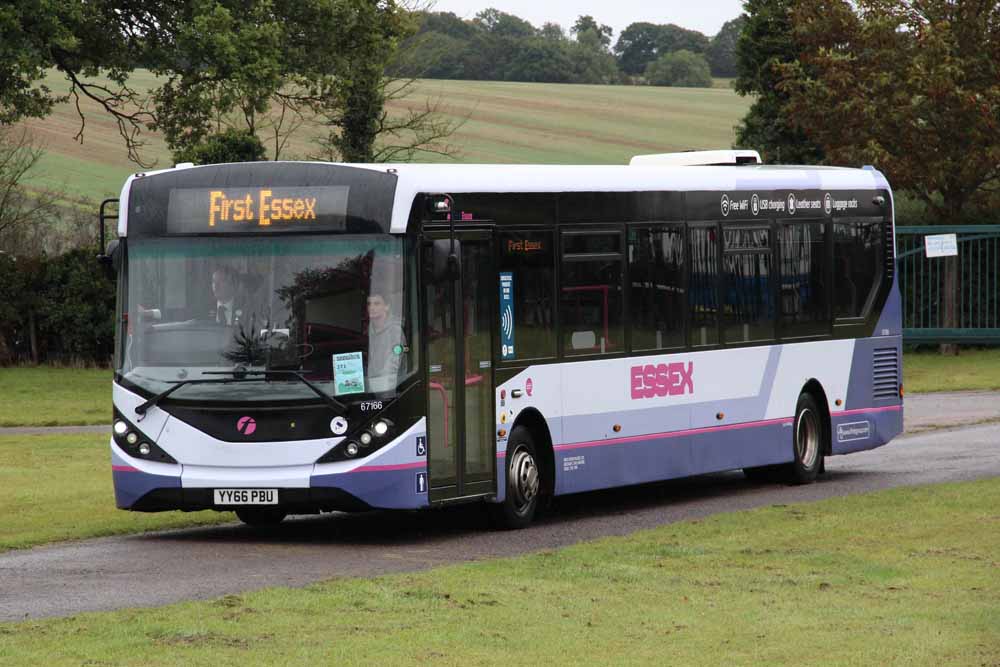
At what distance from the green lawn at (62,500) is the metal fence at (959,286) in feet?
66.3

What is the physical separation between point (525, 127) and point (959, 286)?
38868mm

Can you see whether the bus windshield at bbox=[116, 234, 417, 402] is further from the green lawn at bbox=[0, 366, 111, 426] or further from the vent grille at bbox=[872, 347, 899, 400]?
the green lawn at bbox=[0, 366, 111, 426]

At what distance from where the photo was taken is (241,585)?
12.2 m

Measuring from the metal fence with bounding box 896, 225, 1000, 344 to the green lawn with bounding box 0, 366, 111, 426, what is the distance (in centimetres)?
1585

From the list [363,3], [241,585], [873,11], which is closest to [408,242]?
[241,585]

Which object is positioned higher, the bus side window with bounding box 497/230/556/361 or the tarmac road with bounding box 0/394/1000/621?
the bus side window with bounding box 497/230/556/361

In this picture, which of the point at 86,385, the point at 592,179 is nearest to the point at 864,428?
the point at 592,179

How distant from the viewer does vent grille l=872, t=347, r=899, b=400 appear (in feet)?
68.5

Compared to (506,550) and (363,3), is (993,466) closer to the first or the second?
(506,550)

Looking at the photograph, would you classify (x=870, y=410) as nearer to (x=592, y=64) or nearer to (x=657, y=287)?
(x=657, y=287)

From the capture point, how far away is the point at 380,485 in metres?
14.2

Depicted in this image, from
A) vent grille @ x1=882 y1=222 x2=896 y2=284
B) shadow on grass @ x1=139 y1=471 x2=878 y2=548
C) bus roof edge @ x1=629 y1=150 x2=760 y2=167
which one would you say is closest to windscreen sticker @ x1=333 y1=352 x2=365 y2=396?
shadow on grass @ x1=139 y1=471 x2=878 y2=548

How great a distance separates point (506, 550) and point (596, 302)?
3.10 meters

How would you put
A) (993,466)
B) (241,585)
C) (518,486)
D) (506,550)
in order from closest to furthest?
(241,585) → (506,550) → (518,486) → (993,466)
